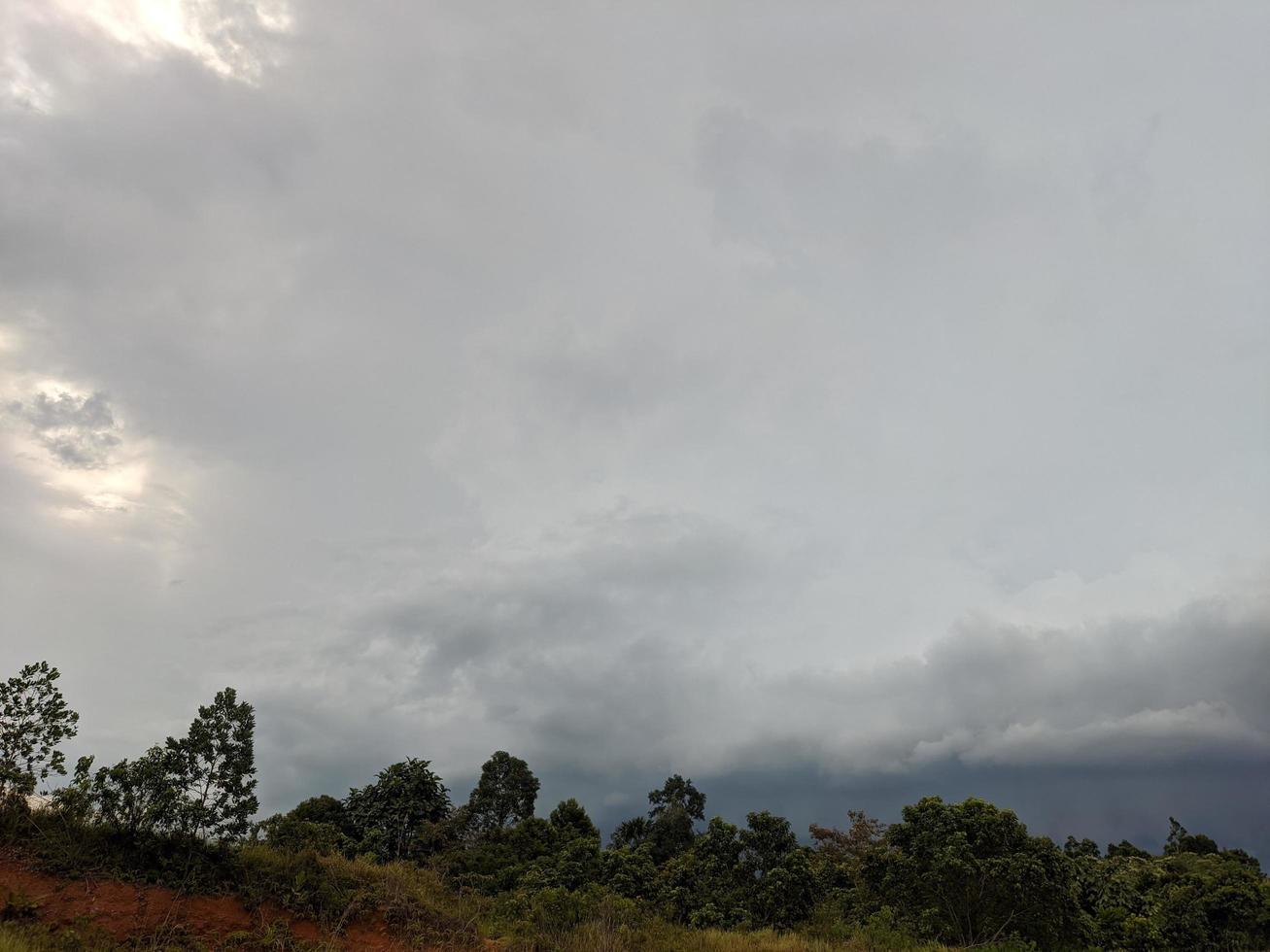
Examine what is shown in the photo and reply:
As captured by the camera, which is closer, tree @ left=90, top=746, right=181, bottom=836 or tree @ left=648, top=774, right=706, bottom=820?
tree @ left=90, top=746, right=181, bottom=836

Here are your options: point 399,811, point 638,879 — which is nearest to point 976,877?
point 638,879

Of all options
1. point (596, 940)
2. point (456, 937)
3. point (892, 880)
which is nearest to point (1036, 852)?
point (892, 880)

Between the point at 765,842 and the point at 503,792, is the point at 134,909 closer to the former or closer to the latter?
the point at 765,842

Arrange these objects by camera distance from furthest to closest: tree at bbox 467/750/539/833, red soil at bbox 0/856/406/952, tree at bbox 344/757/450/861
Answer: tree at bbox 467/750/539/833, tree at bbox 344/757/450/861, red soil at bbox 0/856/406/952

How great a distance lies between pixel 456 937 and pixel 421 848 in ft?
80.3

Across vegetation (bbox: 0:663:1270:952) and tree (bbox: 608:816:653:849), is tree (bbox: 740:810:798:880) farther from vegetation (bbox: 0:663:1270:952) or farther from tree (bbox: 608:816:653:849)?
tree (bbox: 608:816:653:849)

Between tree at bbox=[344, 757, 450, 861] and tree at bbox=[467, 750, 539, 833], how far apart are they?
967cm

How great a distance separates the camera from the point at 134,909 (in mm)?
16516

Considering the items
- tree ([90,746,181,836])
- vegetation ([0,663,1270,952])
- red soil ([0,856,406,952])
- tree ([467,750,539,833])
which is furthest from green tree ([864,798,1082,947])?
tree ([467,750,539,833])

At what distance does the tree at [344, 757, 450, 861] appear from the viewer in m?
41.6

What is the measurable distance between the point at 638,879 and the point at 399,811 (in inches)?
823

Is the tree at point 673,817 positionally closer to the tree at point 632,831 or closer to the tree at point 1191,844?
the tree at point 632,831

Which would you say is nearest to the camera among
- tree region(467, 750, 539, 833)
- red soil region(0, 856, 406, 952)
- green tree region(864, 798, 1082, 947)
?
red soil region(0, 856, 406, 952)

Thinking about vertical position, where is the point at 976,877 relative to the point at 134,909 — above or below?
above
